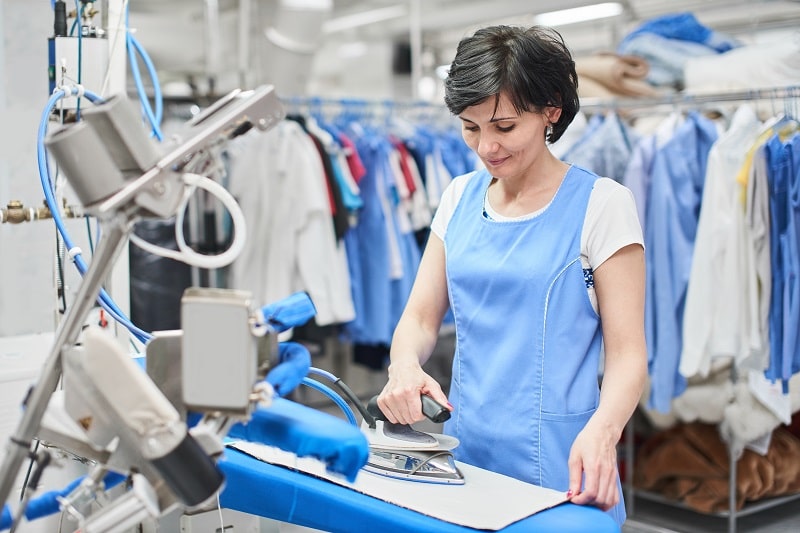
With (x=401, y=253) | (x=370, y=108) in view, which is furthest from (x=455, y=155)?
(x=401, y=253)

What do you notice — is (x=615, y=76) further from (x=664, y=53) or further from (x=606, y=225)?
(x=606, y=225)

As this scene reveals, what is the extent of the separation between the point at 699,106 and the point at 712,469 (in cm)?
132

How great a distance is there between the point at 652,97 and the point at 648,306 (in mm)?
873

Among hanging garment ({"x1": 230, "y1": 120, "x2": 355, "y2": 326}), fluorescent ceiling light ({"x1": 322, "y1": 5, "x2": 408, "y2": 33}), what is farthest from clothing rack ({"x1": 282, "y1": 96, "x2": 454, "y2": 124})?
fluorescent ceiling light ({"x1": 322, "y1": 5, "x2": 408, "y2": 33})

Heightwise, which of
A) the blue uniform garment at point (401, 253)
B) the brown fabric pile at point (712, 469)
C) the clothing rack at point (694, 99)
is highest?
the clothing rack at point (694, 99)

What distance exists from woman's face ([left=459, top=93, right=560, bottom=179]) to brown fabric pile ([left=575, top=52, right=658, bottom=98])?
215cm

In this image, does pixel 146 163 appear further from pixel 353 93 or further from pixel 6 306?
pixel 353 93

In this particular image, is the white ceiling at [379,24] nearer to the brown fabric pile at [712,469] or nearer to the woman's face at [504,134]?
the brown fabric pile at [712,469]

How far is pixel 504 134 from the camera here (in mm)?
1299

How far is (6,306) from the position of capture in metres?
2.07

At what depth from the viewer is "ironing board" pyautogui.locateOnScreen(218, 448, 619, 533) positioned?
1016 mm

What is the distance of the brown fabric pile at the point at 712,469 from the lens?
298 centimetres

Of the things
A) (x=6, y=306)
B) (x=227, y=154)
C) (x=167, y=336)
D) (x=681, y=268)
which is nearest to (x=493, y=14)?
(x=227, y=154)

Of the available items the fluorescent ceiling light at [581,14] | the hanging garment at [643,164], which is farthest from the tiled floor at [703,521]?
the fluorescent ceiling light at [581,14]
